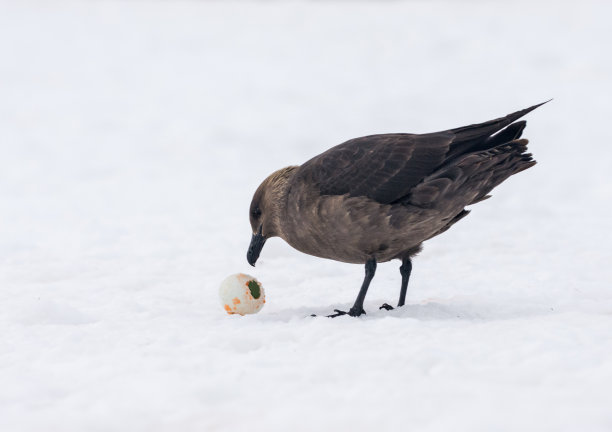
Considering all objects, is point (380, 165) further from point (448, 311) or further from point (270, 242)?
point (270, 242)

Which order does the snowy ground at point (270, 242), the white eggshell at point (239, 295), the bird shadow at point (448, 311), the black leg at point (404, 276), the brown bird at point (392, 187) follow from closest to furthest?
the snowy ground at point (270, 242)
the bird shadow at point (448, 311)
the brown bird at point (392, 187)
the white eggshell at point (239, 295)
the black leg at point (404, 276)

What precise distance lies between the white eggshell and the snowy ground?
181 mm

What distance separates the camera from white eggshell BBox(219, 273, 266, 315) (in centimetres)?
547

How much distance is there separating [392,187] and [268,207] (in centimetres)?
109

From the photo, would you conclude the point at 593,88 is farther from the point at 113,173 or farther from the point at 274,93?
the point at 113,173

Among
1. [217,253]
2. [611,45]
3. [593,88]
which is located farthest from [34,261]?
[611,45]

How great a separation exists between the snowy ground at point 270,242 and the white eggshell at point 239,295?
181 mm

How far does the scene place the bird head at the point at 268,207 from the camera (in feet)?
19.1

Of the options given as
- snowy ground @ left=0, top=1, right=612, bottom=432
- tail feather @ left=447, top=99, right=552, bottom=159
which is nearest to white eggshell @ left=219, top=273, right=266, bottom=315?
snowy ground @ left=0, top=1, right=612, bottom=432

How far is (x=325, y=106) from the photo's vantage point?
14.2m

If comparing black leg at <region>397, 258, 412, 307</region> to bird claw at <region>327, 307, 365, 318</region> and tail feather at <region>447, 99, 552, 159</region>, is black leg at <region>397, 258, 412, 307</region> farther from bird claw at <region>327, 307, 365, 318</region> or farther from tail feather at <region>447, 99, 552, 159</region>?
tail feather at <region>447, 99, 552, 159</region>

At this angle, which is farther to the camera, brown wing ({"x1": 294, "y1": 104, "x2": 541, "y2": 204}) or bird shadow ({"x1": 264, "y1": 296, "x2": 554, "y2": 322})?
brown wing ({"x1": 294, "y1": 104, "x2": 541, "y2": 204})

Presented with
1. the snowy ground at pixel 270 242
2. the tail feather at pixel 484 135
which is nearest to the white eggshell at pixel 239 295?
the snowy ground at pixel 270 242

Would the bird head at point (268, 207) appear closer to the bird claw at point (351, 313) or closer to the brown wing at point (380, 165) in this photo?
the brown wing at point (380, 165)
